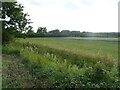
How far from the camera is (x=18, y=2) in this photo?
11000 millimetres

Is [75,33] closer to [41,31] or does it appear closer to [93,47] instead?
[41,31]

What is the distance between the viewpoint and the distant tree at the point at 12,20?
10.2 meters

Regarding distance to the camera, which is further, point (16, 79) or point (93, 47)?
point (93, 47)

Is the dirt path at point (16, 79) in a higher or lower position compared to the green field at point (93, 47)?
lower

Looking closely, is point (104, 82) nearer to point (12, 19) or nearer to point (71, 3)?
point (71, 3)

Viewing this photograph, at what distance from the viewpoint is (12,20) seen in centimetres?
1073

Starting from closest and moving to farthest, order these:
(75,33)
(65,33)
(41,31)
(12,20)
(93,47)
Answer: (12,20) < (93,47) < (75,33) < (41,31) < (65,33)

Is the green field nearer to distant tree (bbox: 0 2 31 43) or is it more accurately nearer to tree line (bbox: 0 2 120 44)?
tree line (bbox: 0 2 120 44)

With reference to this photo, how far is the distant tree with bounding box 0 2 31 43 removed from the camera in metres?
10.2

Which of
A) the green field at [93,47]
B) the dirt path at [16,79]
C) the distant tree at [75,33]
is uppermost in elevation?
the distant tree at [75,33]

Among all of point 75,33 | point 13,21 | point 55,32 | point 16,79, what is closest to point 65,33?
point 55,32

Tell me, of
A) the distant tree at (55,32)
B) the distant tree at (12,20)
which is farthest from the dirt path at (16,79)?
the distant tree at (55,32)

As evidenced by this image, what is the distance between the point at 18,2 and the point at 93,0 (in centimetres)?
524

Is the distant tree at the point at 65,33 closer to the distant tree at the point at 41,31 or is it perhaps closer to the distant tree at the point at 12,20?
the distant tree at the point at 41,31
